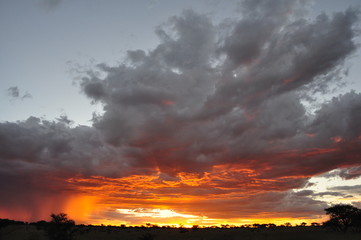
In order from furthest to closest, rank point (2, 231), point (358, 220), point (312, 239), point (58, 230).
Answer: point (2, 231) → point (358, 220) → point (312, 239) → point (58, 230)

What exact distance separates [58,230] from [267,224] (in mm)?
110133

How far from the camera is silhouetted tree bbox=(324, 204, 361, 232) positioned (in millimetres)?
81456

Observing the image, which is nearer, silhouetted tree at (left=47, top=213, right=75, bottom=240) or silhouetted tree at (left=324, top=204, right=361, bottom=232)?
silhouetted tree at (left=47, top=213, right=75, bottom=240)

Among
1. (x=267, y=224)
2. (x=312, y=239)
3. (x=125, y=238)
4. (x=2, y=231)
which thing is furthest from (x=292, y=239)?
(x=2, y=231)

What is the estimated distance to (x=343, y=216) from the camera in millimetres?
82500

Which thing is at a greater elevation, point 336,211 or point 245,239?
point 336,211

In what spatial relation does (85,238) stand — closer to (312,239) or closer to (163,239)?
(163,239)

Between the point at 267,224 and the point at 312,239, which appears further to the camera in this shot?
the point at 267,224

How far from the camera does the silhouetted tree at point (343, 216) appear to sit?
81456 millimetres

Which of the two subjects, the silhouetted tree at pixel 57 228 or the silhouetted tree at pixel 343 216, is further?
the silhouetted tree at pixel 343 216

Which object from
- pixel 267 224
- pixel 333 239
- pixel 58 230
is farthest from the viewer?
pixel 267 224

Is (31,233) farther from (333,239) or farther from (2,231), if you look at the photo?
(333,239)

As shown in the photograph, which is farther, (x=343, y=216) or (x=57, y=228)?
(x=343, y=216)

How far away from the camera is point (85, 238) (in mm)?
81812
